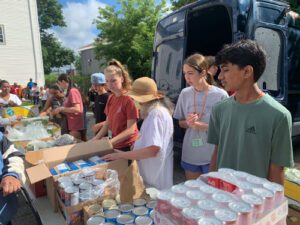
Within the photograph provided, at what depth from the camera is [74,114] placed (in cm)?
416

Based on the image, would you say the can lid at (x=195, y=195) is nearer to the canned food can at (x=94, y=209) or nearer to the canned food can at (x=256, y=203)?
the canned food can at (x=256, y=203)

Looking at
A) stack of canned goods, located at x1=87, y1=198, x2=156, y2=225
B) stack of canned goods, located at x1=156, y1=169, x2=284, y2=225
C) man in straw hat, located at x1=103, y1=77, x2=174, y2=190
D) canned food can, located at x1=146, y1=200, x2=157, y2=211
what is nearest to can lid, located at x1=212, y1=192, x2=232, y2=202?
stack of canned goods, located at x1=156, y1=169, x2=284, y2=225

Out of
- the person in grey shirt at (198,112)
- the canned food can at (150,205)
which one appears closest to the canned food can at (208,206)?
the canned food can at (150,205)

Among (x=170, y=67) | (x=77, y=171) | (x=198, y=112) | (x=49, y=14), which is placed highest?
(x=49, y=14)

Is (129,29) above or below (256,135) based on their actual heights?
above

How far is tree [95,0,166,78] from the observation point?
1636 centimetres

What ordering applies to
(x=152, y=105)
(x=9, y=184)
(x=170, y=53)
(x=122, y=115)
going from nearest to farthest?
(x=9, y=184), (x=152, y=105), (x=122, y=115), (x=170, y=53)

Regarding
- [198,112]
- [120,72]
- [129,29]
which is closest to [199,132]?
[198,112]

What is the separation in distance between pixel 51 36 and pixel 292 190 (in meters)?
39.6

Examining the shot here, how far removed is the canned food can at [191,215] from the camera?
2.71 ft

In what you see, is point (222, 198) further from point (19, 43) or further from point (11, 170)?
point (19, 43)

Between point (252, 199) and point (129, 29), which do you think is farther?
point (129, 29)

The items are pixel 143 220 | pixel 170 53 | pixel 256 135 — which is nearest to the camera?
pixel 143 220

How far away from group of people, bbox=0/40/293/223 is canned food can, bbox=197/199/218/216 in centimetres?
67
